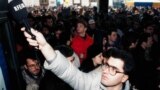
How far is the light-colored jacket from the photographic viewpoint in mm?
2238

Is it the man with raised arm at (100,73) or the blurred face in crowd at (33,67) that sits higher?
the man with raised arm at (100,73)

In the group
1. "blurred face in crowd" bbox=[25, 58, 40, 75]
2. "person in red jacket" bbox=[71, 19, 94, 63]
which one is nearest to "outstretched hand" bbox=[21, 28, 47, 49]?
"blurred face in crowd" bbox=[25, 58, 40, 75]

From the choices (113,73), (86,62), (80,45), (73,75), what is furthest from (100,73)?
(80,45)

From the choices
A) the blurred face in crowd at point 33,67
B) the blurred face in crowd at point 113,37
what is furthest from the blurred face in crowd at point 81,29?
the blurred face in crowd at point 33,67

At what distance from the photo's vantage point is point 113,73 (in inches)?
98.9

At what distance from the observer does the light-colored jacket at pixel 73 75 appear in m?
2.24

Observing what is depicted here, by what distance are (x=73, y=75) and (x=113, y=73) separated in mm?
302

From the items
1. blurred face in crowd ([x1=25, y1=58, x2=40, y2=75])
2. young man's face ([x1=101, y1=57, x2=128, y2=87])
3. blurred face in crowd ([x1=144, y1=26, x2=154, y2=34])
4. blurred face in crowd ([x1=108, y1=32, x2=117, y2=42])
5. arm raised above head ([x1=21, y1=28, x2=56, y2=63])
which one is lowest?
blurred face in crowd ([x1=144, y1=26, x2=154, y2=34])

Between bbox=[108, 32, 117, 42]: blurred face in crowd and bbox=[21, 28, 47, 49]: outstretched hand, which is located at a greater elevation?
bbox=[21, 28, 47, 49]: outstretched hand

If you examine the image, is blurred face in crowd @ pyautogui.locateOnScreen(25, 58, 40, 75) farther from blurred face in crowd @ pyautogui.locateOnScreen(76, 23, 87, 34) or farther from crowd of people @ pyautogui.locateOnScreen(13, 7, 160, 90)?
blurred face in crowd @ pyautogui.locateOnScreen(76, 23, 87, 34)

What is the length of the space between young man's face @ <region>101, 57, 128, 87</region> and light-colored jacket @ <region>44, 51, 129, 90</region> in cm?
11

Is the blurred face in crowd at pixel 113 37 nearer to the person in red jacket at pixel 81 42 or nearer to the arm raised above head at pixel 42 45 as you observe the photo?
the person in red jacket at pixel 81 42

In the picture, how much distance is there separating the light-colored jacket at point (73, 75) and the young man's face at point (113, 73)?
108 millimetres

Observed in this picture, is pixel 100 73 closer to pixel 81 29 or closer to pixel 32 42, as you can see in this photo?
pixel 32 42
